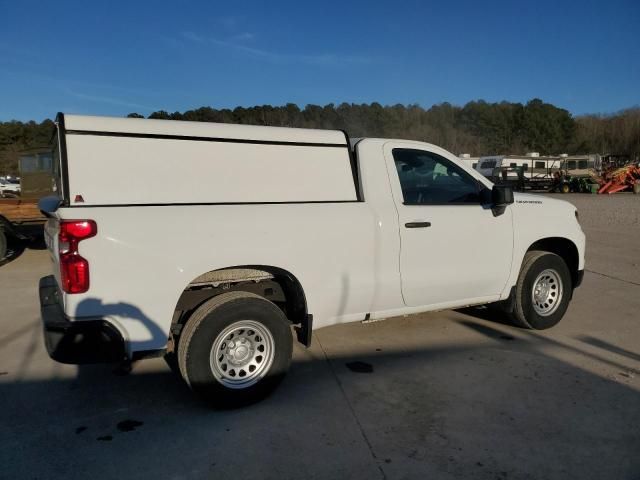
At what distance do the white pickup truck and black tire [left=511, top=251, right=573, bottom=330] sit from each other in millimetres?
295

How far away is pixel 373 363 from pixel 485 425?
130 centimetres

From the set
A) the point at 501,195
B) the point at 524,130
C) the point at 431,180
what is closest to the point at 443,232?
the point at 431,180

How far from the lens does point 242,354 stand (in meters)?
3.69

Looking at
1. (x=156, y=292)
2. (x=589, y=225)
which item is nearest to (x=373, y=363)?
(x=156, y=292)

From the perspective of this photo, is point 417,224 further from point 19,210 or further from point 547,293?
point 19,210

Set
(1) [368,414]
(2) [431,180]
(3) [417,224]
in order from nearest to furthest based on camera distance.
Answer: (1) [368,414] < (3) [417,224] < (2) [431,180]

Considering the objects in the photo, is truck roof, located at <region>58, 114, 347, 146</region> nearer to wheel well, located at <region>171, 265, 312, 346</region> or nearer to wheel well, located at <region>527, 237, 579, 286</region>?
wheel well, located at <region>171, 265, 312, 346</region>

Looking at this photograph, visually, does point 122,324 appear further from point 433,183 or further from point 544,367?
point 544,367

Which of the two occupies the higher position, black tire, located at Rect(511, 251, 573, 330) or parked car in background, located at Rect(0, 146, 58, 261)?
parked car in background, located at Rect(0, 146, 58, 261)

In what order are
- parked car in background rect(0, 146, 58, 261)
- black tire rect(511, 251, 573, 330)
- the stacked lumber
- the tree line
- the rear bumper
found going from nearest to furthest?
the rear bumper → black tire rect(511, 251, 573, 330) → parked car in background rect(0, 146, 58, 261) → the stacked lumber → the tree line

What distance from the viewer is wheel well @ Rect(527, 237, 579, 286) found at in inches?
210

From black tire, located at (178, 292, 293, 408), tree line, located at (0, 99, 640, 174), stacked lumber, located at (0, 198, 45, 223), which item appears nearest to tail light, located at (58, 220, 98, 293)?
black tire, located at (178, 292, 293, 408)

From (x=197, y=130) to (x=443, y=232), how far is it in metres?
2.22

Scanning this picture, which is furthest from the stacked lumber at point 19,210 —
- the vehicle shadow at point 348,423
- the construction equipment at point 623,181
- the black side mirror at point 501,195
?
the construction equipment at point 623,181
